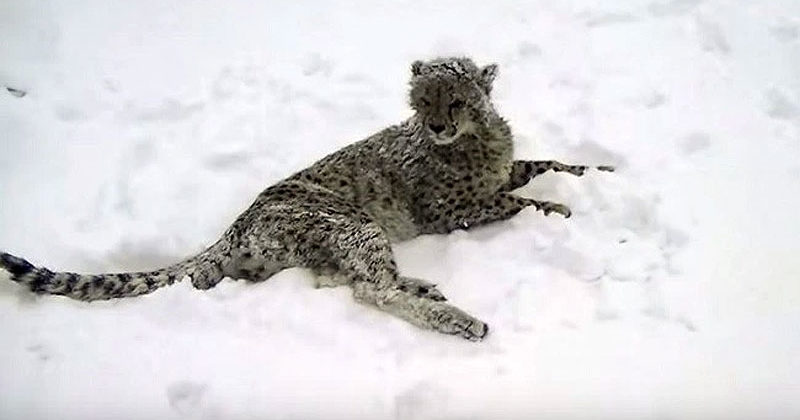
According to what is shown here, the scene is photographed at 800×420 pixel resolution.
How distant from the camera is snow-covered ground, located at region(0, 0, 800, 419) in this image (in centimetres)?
455

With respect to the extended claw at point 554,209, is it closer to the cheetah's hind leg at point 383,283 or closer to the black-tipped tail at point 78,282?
the cheetah's hind leg at point 383,283

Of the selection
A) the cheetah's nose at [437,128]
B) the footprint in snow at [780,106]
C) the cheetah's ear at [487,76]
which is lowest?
the cheetah's nose at [437,128]

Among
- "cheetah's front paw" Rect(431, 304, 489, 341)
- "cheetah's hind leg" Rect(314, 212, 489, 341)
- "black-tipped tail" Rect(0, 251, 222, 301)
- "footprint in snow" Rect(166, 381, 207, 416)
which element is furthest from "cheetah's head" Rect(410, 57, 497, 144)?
"footprint in snow" Rect(166, 381, 207, 416)

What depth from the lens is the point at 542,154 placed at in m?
6.31

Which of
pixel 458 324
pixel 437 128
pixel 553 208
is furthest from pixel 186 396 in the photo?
pixel 553 208

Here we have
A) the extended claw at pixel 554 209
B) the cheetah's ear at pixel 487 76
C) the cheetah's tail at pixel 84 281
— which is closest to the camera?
the cheetah's tail at pixel 84 281

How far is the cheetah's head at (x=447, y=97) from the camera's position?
576 cm

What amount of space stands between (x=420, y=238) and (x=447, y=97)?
766mm

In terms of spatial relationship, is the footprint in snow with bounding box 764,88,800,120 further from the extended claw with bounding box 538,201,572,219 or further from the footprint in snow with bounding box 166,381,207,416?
the footprint in snow with bounding box 166,381,207,416

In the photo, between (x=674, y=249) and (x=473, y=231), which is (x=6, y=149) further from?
(x=674, y=249)

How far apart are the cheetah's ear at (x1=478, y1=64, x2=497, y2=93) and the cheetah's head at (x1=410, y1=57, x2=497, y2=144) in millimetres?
33

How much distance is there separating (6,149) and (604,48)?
3982mm

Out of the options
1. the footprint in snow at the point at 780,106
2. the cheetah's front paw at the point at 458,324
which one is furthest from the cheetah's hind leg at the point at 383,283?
the footprint in snow at the point at 780,106

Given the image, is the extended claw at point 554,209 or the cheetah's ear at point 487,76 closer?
the extended claw at point 554,209
